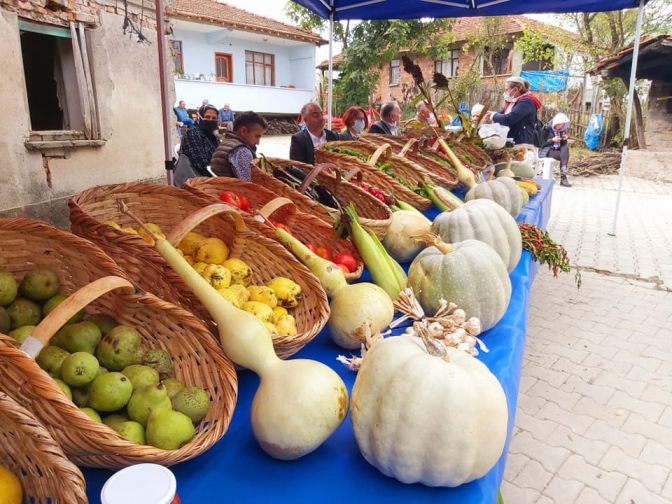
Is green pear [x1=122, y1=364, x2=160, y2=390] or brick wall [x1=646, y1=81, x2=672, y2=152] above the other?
brick wall [x1=646, y1=81, x2=672, y2=152]

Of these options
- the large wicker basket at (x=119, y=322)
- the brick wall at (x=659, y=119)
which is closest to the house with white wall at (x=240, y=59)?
the brick wall at (x=659, y=119)

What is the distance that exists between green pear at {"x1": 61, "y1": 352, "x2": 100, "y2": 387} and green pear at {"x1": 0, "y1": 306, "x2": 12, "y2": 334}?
29 centimetres

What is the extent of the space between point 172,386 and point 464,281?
3.65 feet

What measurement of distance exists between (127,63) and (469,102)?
20426mm

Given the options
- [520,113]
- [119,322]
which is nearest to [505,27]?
[520,113]

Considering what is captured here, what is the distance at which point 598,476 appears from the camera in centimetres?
230

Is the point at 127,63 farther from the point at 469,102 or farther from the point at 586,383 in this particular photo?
the point at 469,102

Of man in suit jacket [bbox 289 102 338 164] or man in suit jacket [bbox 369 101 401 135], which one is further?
man in suit jacket [bbox 369 101 401 135]

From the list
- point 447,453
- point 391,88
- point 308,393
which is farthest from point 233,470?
point 391,88

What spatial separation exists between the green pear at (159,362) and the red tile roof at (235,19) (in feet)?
67.9

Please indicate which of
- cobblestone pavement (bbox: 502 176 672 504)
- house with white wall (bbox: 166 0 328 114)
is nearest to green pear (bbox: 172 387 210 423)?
cobblestone pavement (bbox: 502 176 672 504)

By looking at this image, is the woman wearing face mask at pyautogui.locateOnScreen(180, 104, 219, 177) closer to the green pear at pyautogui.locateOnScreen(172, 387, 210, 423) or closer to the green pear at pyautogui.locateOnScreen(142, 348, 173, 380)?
the green pear at pyautogui.locateOnScreen(142, 348, 173, 380)

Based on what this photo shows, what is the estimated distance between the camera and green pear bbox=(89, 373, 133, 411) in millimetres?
1065

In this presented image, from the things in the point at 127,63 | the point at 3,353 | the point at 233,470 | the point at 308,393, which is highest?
the point at 127,63
